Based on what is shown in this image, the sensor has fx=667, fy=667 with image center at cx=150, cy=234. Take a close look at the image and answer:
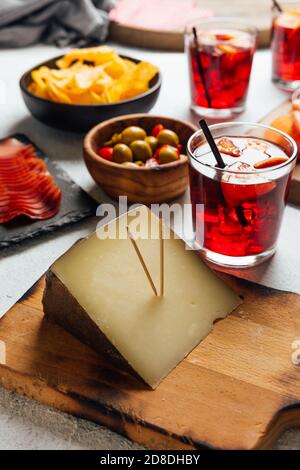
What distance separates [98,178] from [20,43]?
0.88 metres

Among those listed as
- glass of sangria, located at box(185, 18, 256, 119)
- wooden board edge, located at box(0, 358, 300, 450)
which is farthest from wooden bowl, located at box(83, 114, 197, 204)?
wooden board edge, located at box(0, 358, 300, 450)

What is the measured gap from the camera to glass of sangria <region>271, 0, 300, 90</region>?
56.3 inches

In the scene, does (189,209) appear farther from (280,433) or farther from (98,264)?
(280,433)

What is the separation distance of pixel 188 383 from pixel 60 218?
1.41 feet

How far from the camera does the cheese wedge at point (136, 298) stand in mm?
753

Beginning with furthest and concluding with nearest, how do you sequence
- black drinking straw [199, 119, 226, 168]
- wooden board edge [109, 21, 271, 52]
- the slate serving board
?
wooden board edge [109, 21, 271, 52]
the slate serving board
black drinking straw [199, 119, 226, 168]

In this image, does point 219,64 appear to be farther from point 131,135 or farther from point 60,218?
point 60,218

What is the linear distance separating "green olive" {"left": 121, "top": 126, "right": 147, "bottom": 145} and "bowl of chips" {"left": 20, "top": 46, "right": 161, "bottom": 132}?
146 mm

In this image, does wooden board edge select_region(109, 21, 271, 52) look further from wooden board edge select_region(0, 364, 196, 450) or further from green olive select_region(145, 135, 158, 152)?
wooden board edge select_region(0, 364, 196, 450)

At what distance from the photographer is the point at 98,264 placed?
2.63 feet

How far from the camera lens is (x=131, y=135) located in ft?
3.73
